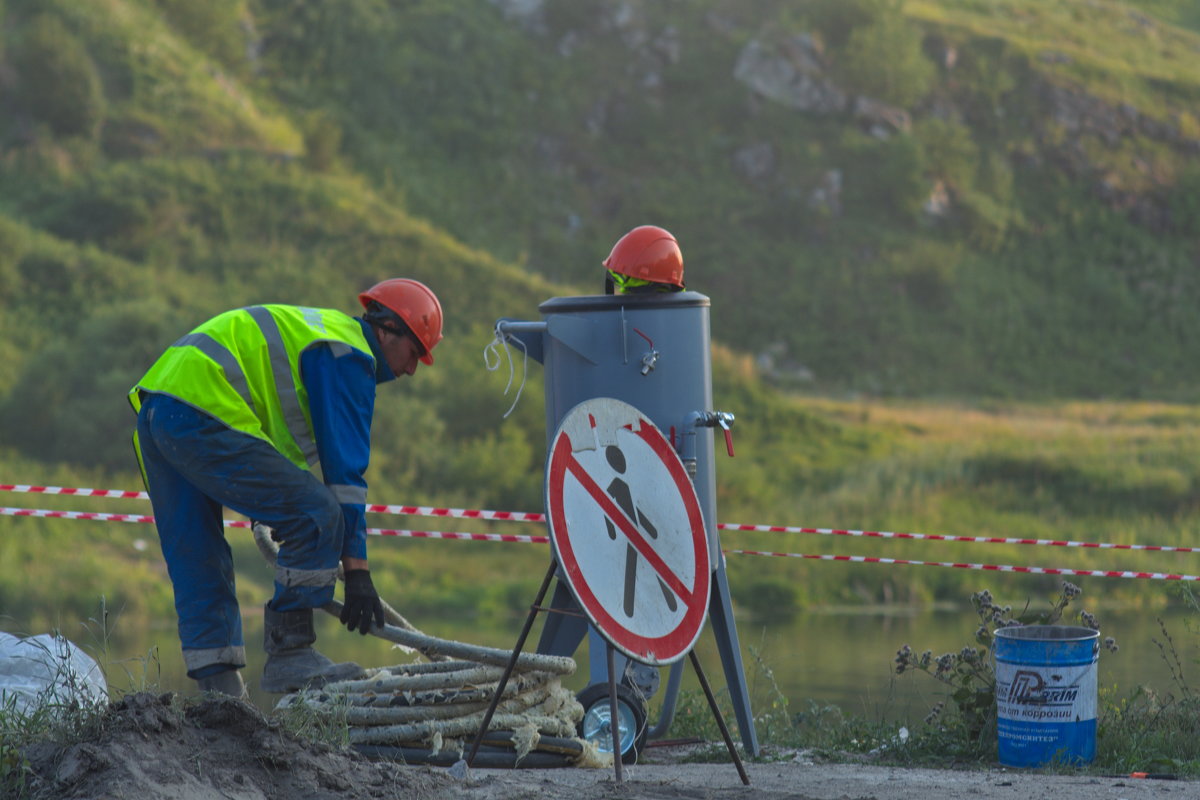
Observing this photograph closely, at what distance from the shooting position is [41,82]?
29656 mm

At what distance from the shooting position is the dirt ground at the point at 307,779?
12.3 feet

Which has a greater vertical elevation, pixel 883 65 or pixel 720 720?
pixel 883 65

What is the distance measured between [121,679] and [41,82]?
2210 centimetres

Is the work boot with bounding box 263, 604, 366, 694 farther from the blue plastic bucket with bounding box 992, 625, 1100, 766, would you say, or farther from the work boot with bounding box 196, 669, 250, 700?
the blue plastic bucket with bounding box 992, 625, 1100, 766

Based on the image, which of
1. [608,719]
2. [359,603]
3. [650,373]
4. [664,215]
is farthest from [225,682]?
[664,215]

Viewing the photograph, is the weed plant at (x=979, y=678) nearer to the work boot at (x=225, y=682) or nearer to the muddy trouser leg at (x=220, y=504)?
the muddy trouser leg at (x=220, y=504)

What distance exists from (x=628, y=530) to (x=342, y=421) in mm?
989

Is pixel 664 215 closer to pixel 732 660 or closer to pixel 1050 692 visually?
pixel 732 660

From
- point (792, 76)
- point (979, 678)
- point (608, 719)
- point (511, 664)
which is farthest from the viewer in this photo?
point (792, 76)

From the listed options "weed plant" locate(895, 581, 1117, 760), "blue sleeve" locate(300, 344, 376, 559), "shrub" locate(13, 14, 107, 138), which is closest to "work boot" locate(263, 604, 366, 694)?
"blue sleeve" locate(300, 344, 376, 559)

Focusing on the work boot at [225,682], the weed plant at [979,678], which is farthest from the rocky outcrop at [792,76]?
the work boot at [225,682]

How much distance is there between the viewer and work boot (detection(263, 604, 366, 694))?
497 cm

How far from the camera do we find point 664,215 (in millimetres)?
34344

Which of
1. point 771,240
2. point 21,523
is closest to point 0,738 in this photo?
point 21,523
